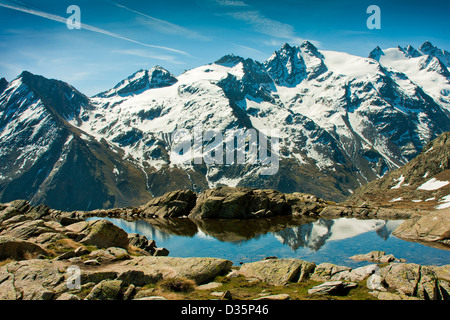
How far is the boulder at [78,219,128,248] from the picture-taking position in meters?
41.2

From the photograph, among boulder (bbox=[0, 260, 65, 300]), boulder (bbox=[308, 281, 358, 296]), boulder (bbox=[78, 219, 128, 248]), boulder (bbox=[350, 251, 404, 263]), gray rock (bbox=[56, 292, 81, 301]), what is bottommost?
boulder (bbox=[350, 251, 404, 263])

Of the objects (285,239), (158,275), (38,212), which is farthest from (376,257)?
(38,212)

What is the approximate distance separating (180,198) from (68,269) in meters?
65.9

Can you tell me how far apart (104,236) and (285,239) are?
2914cm

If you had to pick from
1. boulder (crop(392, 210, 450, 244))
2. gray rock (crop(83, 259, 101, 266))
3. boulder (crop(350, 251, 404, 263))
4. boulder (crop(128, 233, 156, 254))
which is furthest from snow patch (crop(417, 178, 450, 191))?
gray rock (crop(83, 259, 101, 266))

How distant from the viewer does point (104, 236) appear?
42.0m

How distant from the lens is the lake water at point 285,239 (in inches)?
1647

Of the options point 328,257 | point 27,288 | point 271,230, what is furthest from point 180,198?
point 27,288

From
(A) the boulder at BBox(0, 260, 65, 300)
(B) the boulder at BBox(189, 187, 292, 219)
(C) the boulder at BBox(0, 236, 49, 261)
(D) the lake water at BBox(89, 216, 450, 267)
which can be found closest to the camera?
(A) the boulder at BBox(0, 260, 65, 300)

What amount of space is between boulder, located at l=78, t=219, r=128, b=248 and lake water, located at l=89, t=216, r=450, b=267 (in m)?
7.52

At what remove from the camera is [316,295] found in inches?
897

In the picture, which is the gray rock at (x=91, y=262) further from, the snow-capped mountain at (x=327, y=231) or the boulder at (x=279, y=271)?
the snow-capped mountain at (x=327, y=231)

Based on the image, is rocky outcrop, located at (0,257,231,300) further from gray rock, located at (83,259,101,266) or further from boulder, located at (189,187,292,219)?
boulder, located at (189,187,292,219)
